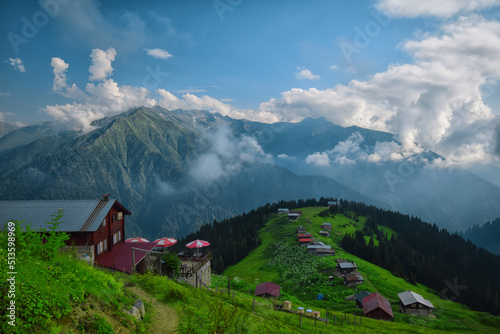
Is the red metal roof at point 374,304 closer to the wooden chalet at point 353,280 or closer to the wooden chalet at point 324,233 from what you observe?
the wooden chalet at point 353,280

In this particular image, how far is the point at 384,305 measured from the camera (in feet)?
187

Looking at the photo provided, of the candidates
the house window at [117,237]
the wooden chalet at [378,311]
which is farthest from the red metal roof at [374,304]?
the house window at [117,237]

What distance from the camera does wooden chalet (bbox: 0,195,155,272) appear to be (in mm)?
35375

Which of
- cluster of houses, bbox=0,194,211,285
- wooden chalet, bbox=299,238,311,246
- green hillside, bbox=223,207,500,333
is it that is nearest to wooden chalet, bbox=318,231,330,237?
green hillside, bbox=223,207,500,333

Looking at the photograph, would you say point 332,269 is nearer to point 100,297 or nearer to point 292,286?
point 292,286

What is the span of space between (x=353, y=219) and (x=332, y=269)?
9225 cm

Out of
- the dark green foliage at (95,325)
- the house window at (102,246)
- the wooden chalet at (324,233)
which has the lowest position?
the wooden chalet at (324,233)

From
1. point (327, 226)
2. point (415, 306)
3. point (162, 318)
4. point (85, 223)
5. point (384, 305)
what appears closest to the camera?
point (162, 318)

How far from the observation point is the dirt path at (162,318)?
1357 centimetres

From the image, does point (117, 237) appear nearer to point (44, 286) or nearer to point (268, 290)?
point (268, 290)

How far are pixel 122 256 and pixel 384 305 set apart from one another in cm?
5038

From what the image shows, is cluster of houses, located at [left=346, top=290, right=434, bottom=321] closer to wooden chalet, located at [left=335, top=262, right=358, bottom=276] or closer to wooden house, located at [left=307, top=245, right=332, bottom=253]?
wooden chalet, located at [left=335, top=262, right=358, bottom=276]

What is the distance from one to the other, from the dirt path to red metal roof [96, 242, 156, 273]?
18.1m

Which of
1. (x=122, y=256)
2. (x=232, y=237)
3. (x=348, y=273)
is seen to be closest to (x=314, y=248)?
(x=348, y=273)
